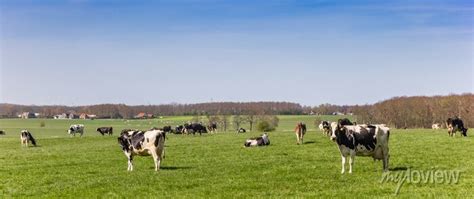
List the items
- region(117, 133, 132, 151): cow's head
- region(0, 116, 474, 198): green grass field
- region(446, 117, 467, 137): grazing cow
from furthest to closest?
region(446, 117, 467, 137): grazing cow
region(117, 133, 132, 151): cow's head
region(0, 116, 474, 198): green grass field

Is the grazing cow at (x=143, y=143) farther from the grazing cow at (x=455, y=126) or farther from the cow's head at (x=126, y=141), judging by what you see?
the grazing cow at (x=455, y=126)

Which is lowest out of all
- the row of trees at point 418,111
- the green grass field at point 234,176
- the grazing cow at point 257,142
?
the green grass field at point 234,176

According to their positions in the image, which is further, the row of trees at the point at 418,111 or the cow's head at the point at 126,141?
the row of trees at the point at 418,111

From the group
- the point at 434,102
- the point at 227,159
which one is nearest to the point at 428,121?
the point at 434,102

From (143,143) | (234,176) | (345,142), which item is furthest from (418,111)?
(234,176)

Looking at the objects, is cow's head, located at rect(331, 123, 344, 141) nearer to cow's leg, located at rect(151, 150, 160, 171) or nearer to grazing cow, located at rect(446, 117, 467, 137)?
cow's leg, located at rect(151, 150, 160, 171)

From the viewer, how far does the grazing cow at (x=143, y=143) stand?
25688 millimetres

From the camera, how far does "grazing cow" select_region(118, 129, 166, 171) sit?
84.3 ft

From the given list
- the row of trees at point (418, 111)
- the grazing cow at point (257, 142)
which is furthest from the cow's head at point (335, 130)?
the row of trees at point (418, 111)

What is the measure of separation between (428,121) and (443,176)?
108 metres

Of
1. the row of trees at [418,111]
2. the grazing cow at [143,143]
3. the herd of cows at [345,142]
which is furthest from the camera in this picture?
the row of trees at [418,111]

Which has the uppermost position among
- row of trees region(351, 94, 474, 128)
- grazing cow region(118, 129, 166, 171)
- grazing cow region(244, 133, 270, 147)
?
row of trees region(351, 94, 474, 128)

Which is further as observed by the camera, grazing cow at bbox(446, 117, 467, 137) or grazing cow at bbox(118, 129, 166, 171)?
grazing cow at bbox(446, 117, 467, 137)

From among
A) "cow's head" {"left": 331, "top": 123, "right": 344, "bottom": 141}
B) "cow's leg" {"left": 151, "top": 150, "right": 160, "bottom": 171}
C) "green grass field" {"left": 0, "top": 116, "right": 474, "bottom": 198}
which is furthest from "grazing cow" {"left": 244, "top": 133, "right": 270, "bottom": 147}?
"cow's head" {"left": 331, "top": 123, "right": 344, "bottom": 141}
